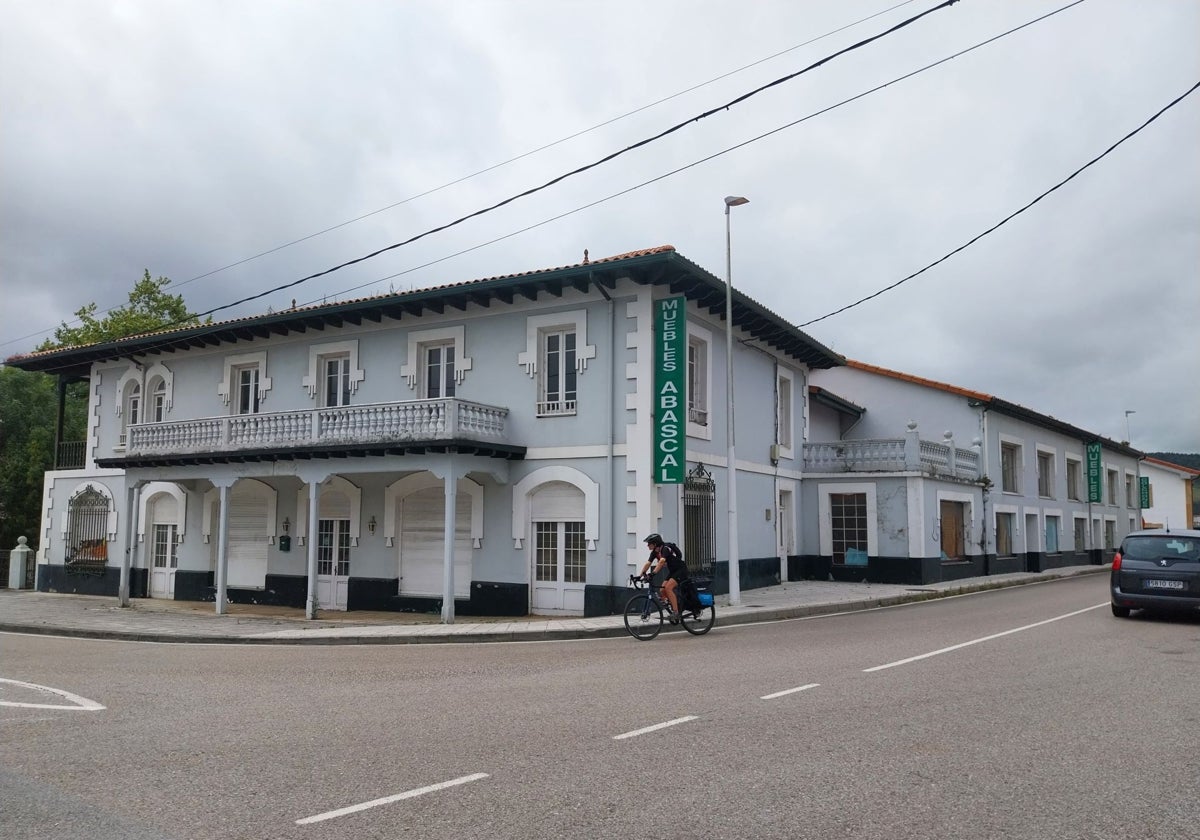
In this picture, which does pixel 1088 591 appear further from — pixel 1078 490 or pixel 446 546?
pixel 1078 490

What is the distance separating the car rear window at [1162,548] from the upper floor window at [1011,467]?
17360 mm

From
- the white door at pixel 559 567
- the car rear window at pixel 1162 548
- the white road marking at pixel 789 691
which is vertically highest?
the car rear window at pixel 1162 548

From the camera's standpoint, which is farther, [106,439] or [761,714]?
[106,439]

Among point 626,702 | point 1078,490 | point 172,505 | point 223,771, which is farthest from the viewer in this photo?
point 1078,490

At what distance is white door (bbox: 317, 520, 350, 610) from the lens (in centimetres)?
2108

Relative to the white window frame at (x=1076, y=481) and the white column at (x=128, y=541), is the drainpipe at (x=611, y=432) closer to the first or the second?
the white column at (x=128, y=541)

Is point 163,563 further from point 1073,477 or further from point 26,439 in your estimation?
point 1073,477

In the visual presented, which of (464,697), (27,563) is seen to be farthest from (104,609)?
(464,697)

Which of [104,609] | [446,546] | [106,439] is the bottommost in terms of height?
[104,609]

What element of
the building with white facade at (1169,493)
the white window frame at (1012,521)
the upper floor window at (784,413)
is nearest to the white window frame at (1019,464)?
the white window frame at (1012,521)

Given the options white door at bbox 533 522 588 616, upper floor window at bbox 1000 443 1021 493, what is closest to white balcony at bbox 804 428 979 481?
upper floor window at bbox 1000 443 1021 493

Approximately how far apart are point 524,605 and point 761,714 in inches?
448

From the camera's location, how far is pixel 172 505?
24672 millimetres

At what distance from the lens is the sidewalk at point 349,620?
14.9m
